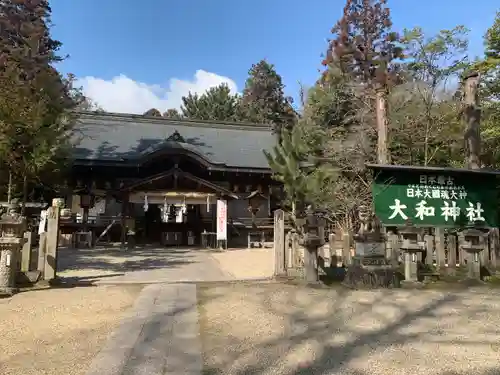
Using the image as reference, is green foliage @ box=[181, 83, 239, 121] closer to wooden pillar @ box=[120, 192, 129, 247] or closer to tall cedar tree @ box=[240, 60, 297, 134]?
tall cedar tree @ box=[240, 60, 297, 134]

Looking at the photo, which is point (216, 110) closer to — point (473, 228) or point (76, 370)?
point (473, 228)

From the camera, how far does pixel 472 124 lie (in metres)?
9.09

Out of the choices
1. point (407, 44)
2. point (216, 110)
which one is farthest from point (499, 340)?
point (216, 110)

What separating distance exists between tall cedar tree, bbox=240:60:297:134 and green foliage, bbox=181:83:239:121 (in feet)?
3.60

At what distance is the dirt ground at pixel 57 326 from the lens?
3500 millimetres

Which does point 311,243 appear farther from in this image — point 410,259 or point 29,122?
point 29,122

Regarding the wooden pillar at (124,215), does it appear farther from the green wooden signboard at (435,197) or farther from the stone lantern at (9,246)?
the green wooden signboard at (435,197)

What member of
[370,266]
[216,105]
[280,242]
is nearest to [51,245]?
[280,242]

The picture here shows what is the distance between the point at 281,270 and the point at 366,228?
1.88 m

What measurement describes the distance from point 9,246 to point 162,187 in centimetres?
1091

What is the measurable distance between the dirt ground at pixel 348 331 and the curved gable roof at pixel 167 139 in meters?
12.5

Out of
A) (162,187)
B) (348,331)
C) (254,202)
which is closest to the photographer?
(348,331)

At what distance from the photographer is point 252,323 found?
480 centimetres

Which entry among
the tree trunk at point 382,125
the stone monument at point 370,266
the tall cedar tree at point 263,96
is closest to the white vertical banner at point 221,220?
the tree trunk at point 382,125
